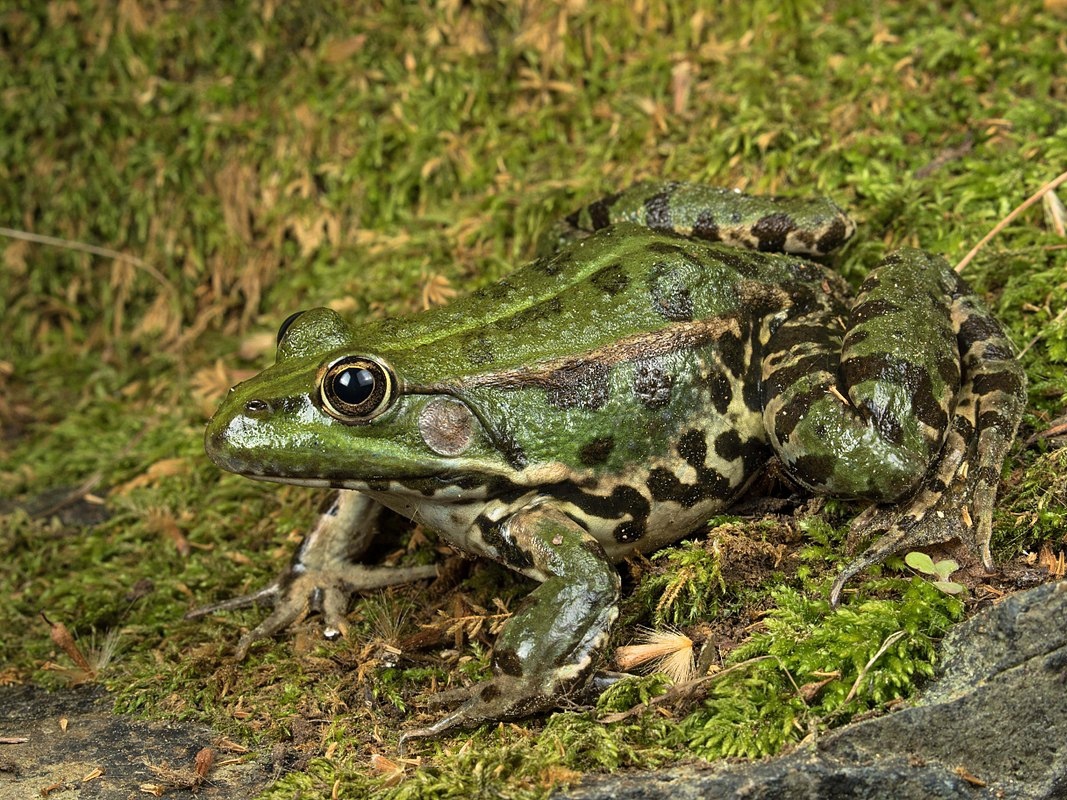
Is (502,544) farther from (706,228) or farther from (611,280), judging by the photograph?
(706,228)

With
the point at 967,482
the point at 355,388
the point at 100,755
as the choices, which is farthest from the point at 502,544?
the point at 967,482

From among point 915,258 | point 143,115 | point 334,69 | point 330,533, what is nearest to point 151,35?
point 143,115

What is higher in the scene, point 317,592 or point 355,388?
point 355,388

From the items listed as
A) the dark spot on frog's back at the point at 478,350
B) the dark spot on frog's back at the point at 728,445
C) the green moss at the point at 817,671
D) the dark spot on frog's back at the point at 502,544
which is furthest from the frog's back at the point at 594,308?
the green moss at the point at 817,671

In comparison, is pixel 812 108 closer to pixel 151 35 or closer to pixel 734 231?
pixel 734 231

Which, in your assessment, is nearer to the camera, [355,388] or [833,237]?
[355,388]

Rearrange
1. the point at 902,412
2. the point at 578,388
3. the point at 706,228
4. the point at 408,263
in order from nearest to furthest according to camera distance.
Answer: the point at 902,412, the point at 578,388, the point at 706,228, the point at 408,263
